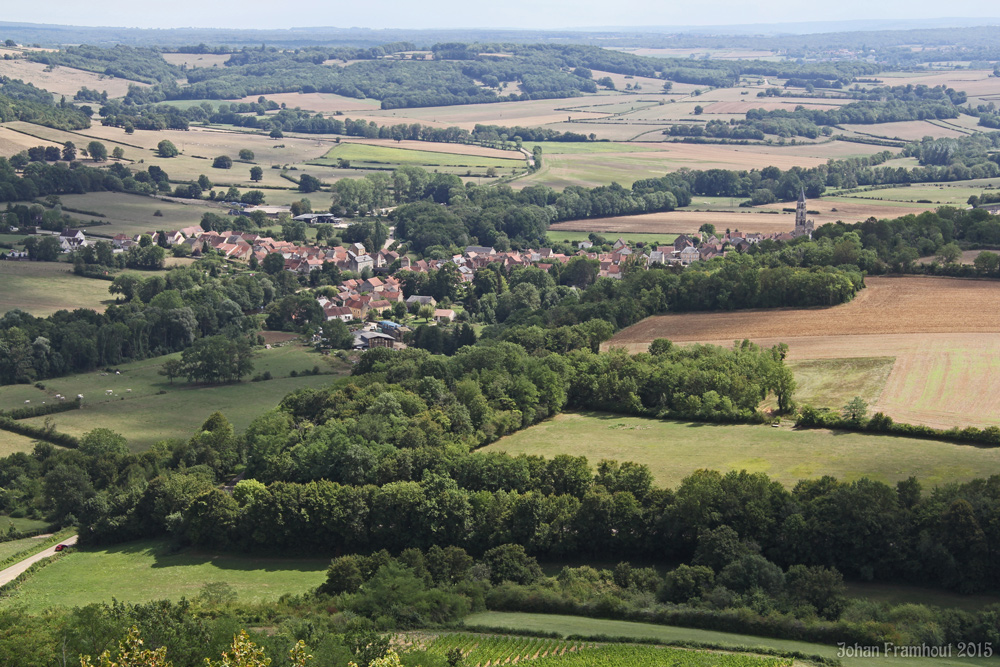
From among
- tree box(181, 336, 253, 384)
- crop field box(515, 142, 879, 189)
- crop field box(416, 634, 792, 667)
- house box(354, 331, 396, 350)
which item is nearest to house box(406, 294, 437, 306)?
house box(354, 331, 396, 350)

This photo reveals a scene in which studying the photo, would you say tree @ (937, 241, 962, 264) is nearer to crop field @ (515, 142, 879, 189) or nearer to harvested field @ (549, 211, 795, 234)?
harvested field @ (549, 211, 795, 234)

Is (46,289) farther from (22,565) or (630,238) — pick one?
(630,238)

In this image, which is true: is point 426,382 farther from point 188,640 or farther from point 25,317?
point 25,317

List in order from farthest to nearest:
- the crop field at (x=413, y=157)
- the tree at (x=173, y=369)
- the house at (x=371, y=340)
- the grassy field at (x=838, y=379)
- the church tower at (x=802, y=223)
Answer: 1. the crop field at (x=413, y=157)
2. the church tower at (x=802, y=223)
3. the house at (x=371, y=340)
4. the tree at (x=173, y=369)
5. the grassy field at (x=838, y=379)

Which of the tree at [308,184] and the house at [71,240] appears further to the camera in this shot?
the tree at [308,184]

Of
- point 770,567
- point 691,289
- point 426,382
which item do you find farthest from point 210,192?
point 770,567

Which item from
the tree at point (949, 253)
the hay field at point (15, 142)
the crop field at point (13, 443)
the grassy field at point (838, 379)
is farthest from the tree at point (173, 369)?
the hay field at point (15, 142)

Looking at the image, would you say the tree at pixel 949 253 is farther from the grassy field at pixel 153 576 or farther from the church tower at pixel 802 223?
the grassy field at pixel 153 576
